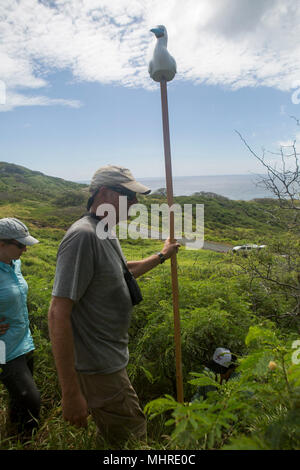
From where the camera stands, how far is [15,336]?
9.27 ft

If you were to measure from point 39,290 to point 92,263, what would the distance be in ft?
11.8

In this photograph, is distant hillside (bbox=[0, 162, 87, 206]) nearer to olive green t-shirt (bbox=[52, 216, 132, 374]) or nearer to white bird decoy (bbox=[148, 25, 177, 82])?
white bird decoy (bbox=[148, 25, 177, 82])

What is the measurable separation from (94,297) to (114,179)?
855mm

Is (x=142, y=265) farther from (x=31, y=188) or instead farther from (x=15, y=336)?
(x=31, y=188)

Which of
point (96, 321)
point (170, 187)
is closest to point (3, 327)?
point (96, 321)

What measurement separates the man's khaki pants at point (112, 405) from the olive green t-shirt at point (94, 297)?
9 centimetres

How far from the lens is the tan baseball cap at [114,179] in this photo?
7.22 ft

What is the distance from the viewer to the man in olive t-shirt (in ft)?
6.04

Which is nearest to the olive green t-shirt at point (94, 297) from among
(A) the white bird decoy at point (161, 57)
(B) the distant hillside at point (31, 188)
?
(A) the white bird decoy at point (161, 57)

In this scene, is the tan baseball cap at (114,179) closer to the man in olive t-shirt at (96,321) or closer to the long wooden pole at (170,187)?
the man in olive t-shirt at (96,321)

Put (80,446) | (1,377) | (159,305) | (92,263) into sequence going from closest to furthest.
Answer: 1. (92,263)
2. (80,446)
3. (1,377)
4. (159,305)
